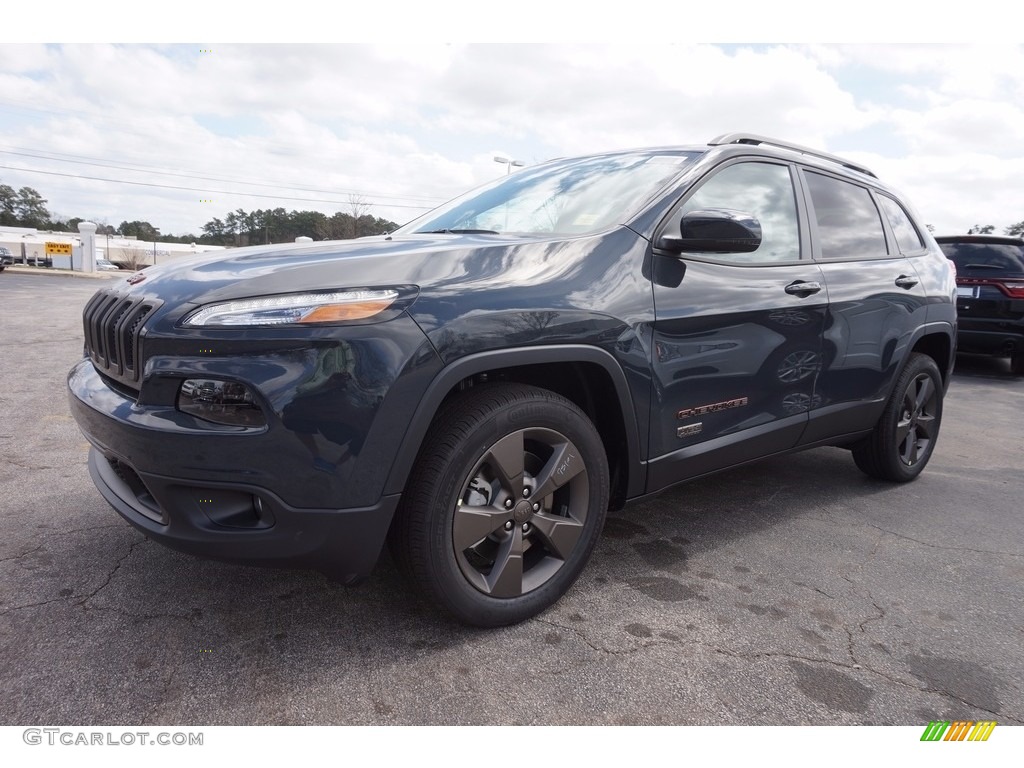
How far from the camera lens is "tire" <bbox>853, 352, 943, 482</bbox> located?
3.88 meters

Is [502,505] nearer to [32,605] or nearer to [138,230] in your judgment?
[32,605]

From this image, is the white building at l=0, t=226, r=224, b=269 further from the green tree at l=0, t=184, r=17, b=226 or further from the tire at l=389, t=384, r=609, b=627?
the tire at l=389, t=384, r=609, b=627

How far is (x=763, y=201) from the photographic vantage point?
3152mm

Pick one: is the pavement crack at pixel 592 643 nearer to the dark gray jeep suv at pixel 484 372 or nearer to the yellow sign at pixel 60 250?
the dark gray jeep suv at pixel 484 372

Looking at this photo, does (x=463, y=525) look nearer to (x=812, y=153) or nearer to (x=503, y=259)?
(x=503, y=259)

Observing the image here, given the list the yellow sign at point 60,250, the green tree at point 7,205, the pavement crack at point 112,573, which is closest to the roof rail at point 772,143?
the pavement crack at point 112,573

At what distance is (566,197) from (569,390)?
2.91 ft

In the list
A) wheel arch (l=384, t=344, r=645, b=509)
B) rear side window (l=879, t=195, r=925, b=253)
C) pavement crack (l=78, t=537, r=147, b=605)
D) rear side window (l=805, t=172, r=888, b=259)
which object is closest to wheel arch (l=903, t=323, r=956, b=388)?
rear side window (l=879, t=195, r=925, b=253)

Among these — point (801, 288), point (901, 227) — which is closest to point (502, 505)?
point (801, 288)

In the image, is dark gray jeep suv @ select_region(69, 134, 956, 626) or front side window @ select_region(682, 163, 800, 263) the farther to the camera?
front side window @ select_region(682, 163, 800, 263)

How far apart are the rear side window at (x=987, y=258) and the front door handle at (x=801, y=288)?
20.6 ft

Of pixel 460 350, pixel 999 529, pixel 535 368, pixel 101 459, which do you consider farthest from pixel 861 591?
pixel 101 459

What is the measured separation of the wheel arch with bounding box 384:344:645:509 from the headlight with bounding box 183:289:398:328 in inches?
12.0

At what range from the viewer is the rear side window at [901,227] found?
4.01m
